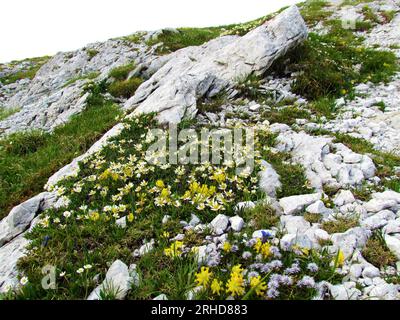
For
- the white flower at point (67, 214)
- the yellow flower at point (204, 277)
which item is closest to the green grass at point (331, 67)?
the white flower at point (67, 214)

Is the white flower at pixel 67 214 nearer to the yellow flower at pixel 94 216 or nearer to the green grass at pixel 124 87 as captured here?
the yellow flower at pixel 94 216

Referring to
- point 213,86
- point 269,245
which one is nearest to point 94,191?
point 269,245

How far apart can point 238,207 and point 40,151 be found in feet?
23.2

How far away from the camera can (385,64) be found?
41.0 feet

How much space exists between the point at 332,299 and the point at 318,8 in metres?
25.6

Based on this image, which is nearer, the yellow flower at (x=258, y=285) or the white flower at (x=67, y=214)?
the yellow flower at (x=258, y=285)

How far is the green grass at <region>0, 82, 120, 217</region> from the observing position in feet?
26.1

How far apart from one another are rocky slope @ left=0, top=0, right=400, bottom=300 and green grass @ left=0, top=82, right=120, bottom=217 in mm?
1188

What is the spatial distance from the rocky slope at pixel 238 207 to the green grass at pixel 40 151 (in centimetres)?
119

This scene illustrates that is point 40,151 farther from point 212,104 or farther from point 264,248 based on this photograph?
point 264,248

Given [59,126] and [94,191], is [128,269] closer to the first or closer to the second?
[94,191]

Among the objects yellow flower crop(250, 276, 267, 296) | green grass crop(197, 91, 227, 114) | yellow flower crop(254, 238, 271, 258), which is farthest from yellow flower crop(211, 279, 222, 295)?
green grass crop(197, 91, 227, 114)

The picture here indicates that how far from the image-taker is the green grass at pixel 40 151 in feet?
26.1

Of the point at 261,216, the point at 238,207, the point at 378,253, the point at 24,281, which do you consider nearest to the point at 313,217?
the point at 261,216
